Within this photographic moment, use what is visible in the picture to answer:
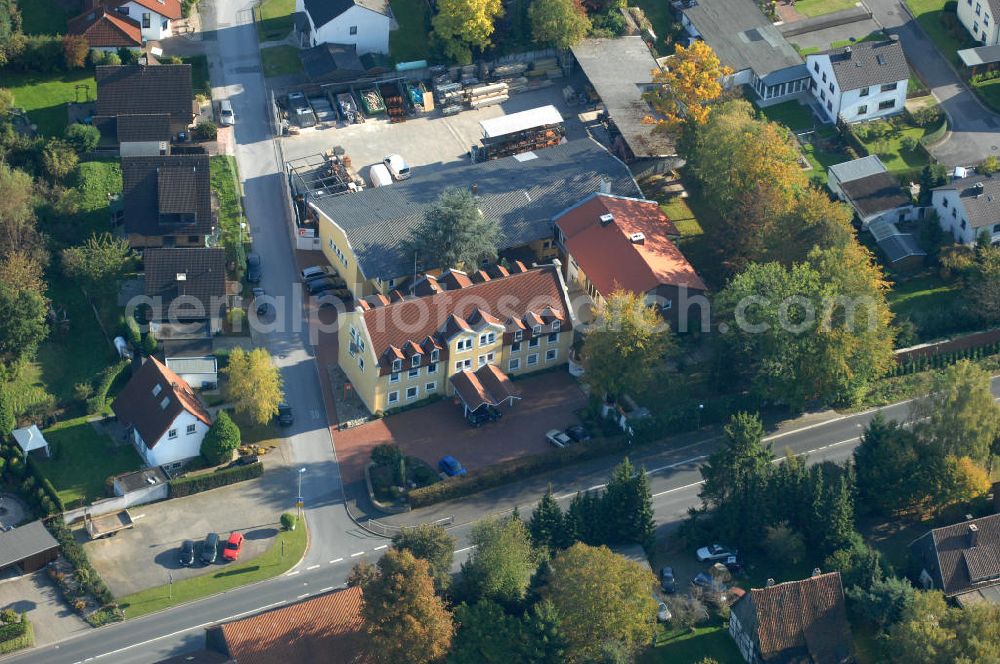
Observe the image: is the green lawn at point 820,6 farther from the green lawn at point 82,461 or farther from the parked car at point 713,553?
the green lawn at point 82,461

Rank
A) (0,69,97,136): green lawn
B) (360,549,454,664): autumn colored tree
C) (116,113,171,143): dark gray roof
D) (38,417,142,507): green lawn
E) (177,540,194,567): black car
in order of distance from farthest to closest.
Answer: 1. (0,69,97,136): green lawn
2. (116,113,171,143): dark gray roof
3. (38,417,142,507): green lawn
4. (177,540,194,567): black car
5. (360,549,454,664): autumn colored tree

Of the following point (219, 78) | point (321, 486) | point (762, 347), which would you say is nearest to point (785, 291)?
point (762, 347)

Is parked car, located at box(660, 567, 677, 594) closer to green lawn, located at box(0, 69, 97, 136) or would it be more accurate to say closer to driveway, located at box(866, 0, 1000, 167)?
driveway, located at box(866, 0, 1000, 167)

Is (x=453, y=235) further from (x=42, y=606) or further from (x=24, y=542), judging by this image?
(x=42, y=606)

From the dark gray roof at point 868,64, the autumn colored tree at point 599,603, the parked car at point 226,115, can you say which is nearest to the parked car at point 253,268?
the parked car at point 226,115

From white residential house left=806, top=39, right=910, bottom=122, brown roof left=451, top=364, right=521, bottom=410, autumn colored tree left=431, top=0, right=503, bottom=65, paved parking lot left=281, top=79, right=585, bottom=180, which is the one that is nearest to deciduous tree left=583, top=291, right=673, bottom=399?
brown roof left=451, top=364, right=521, bottom=410
